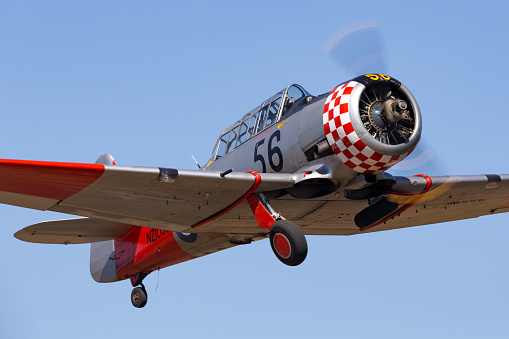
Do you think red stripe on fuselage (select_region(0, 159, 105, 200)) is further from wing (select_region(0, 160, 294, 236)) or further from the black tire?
the black tire

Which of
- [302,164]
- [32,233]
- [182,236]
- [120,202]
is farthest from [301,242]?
[32,233]

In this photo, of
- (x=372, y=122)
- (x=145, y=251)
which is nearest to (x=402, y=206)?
(x=372, y=122)

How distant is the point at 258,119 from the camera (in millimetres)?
12430

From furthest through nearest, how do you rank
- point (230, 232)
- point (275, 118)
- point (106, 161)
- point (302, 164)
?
point (106, 161)
point (230, 232)
point (275, 118)
point (302, 164)

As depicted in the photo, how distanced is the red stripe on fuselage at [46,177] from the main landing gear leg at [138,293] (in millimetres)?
5907

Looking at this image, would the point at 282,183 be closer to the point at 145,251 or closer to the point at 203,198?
the point at 203,198

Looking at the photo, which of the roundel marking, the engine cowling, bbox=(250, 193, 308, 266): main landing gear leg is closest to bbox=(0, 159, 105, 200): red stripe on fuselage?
bbox=(250, 193, 308, 266): main landing gear leg

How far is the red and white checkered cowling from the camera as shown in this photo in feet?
34.3

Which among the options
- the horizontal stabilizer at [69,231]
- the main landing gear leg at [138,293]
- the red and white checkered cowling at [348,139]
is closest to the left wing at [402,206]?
the red and white checkered cowling at [348,139]

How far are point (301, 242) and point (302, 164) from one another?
1370 millimetres

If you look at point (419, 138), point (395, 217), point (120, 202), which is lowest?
point (395, 217)

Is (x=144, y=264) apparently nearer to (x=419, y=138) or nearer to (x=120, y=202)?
(x=120, y=202)

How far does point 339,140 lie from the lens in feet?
34.7

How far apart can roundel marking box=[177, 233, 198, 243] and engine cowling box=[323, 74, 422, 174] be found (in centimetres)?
446
